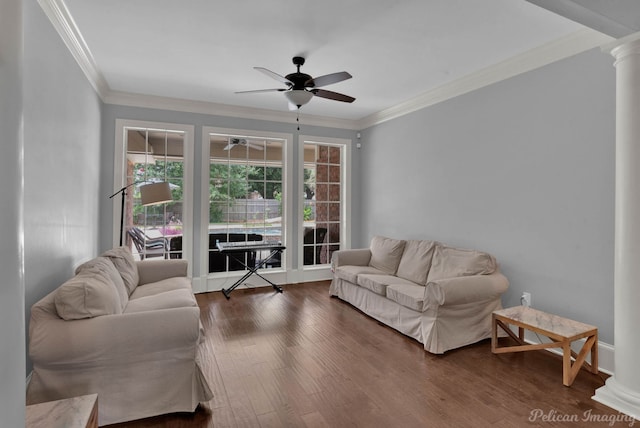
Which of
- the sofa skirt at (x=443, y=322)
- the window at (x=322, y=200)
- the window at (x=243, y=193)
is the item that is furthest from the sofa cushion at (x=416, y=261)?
the window at (x=243, y=193)

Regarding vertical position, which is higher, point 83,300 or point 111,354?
point 83,300

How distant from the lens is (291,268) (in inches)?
215

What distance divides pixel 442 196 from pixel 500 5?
222cm

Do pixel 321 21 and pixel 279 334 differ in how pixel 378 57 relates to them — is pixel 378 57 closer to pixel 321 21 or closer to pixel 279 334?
pixel 321 21

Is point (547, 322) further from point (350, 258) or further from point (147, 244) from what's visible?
point (147, 244)

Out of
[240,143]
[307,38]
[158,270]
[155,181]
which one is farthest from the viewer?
[240,143]

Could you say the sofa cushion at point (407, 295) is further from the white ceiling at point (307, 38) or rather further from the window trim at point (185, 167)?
the window trim at point (185, 167)

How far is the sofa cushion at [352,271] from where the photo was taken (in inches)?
165

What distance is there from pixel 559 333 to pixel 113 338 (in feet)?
9.98

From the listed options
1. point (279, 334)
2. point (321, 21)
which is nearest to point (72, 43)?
point (321, 21)

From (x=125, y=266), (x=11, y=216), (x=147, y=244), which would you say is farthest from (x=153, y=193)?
(x=11, y=216)

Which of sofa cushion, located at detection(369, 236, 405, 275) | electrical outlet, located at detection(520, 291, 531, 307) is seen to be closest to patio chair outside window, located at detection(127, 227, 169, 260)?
sofa cushion, located at detection(369, 236, 405, 275)

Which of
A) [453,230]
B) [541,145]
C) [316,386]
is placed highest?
[541,145]

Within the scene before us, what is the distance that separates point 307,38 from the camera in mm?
2943
